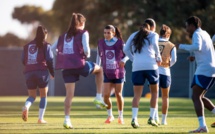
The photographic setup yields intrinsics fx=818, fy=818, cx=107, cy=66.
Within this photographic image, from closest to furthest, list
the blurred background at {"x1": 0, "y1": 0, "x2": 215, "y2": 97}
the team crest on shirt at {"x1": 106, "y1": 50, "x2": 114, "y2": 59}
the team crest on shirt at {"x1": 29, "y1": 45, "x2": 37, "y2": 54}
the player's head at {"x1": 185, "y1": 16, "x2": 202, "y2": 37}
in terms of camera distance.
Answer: the player's head at {"x1": 185, "y1": 16, "x2": 202, "y2": 37}, the team crest on shirt at {"x1": 29, "y1": 45, "x2": 37, "y2": 54}, the team crest on shirt at {"x1": 106, "y1": 50, "x2": 114, "y2": 59}, the blurred background at {"x1": 0, "y1": 0, "x2": 215, "y2": 97}

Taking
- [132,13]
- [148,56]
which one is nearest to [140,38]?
[148,56]

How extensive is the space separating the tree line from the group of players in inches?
1245

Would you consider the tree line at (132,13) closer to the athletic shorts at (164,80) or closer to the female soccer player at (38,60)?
the female soccer player at (38,60)

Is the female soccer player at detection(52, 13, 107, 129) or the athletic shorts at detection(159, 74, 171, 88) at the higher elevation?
the female soccer player at detection(52, 13, 107, 129)

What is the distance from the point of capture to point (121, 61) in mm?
16203

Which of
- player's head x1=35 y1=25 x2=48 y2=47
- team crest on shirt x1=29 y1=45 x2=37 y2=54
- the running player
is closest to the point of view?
the running player

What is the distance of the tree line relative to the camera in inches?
1961

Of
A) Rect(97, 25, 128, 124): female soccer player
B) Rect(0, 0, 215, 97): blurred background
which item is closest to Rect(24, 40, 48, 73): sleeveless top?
Rect(97, 25, 128, 124): female soccer player

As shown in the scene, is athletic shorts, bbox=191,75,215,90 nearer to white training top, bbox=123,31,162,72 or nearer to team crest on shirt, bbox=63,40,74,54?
white training top, bbox=123,31,162,72

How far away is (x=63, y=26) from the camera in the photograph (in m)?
60.5

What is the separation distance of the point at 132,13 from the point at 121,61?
37.2m

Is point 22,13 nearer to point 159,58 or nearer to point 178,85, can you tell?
point 178,85

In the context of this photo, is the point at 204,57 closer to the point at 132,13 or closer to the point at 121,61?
the point at 121,61

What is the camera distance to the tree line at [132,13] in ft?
163
